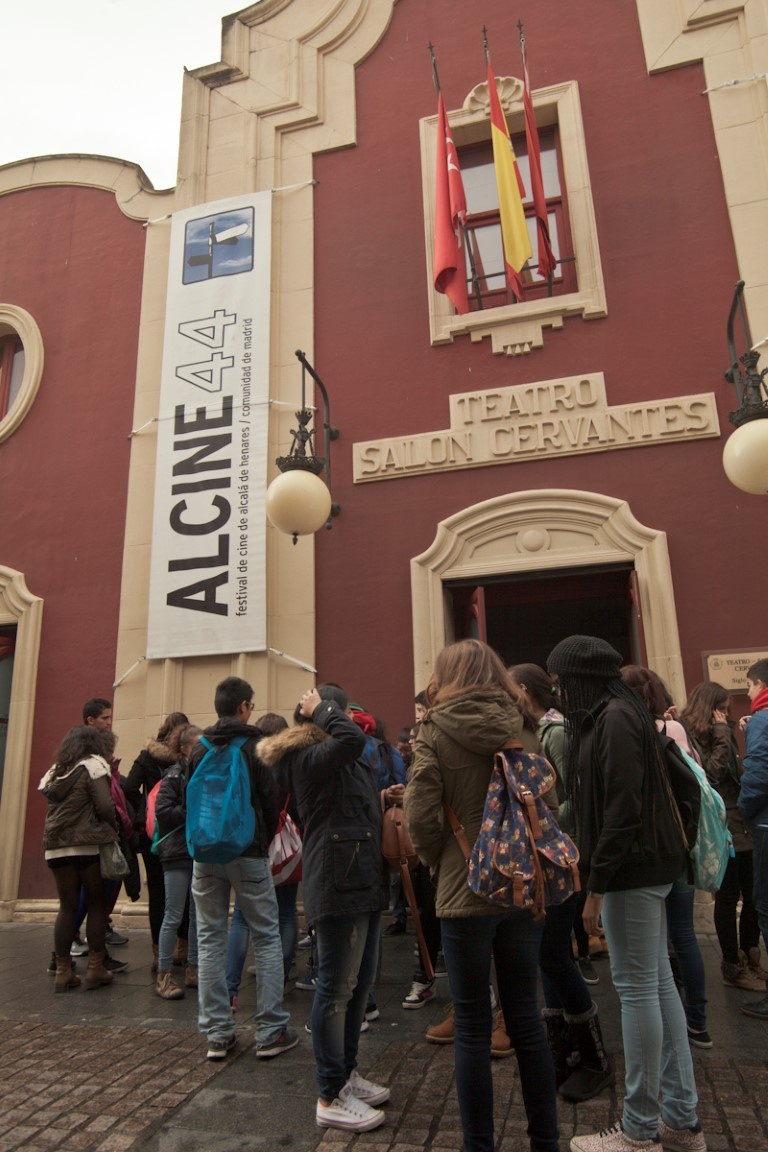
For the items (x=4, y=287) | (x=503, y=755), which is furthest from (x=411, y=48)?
(x=503, y=755)

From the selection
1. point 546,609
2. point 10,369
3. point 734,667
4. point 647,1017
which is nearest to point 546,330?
point 734,667

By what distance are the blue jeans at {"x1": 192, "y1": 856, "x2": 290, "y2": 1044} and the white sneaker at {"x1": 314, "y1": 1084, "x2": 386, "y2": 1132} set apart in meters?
0.79

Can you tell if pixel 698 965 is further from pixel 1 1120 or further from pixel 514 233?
pixel 514 233

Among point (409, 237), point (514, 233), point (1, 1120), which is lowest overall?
point (1, 1120)

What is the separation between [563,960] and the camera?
3227 millimetres

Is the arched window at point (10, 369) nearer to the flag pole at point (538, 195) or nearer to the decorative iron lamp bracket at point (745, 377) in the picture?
the flag pole at point (538, 195)

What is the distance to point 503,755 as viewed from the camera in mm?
2754

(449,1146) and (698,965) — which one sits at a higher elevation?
(698,965)

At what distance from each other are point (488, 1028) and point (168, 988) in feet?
9.74

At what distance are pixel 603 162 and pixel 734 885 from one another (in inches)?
264

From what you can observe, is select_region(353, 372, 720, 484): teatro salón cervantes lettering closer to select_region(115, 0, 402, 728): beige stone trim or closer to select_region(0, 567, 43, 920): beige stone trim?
select_region(115, 0, 402, 728): beige stone trim

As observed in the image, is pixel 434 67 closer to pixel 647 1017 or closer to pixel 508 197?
pixel 508 197

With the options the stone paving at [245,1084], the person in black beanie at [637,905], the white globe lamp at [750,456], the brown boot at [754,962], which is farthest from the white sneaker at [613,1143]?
the white globe lamp at [750,456]

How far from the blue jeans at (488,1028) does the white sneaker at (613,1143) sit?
0.69 feet
